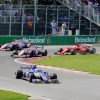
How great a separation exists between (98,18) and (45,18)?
19.1 feet

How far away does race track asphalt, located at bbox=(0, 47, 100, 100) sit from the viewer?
17.1m

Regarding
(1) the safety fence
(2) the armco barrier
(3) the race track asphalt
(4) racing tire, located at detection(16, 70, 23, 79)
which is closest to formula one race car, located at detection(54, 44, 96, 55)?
(2) the armco barrier

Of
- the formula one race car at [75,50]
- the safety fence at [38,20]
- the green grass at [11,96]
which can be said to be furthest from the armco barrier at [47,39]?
the green grass at [11,96]

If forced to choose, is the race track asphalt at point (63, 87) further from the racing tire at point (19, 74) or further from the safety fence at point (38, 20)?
the safety fence at point (38, 20)

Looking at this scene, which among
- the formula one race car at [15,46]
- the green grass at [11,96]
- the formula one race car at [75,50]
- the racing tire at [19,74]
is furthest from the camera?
the formula one race car at [15,46]

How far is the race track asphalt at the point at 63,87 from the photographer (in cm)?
1714

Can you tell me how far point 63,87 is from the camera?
1952 cm

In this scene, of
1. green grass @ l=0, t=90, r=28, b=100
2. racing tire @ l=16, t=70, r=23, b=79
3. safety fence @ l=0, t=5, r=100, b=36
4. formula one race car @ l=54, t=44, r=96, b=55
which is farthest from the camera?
safety fence @ l=0, t=5, r=100, b=36

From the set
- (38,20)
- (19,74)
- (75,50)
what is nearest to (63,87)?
(19,74)

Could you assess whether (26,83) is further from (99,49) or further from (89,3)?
(89,3)

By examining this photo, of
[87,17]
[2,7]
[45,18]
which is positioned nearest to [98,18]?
[87,17]

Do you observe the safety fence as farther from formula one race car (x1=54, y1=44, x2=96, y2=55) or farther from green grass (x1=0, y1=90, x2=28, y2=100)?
green grass (x1=0, y1=90, x2=28, y2=100)

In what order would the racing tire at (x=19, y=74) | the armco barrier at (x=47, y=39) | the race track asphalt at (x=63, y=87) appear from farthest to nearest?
the armco barrier at (x=47, y=39)
the racing tire at (x=19, y=74)
the race track asphalt at (x=63, y=87)

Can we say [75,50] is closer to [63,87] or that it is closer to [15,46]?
[15,46]
